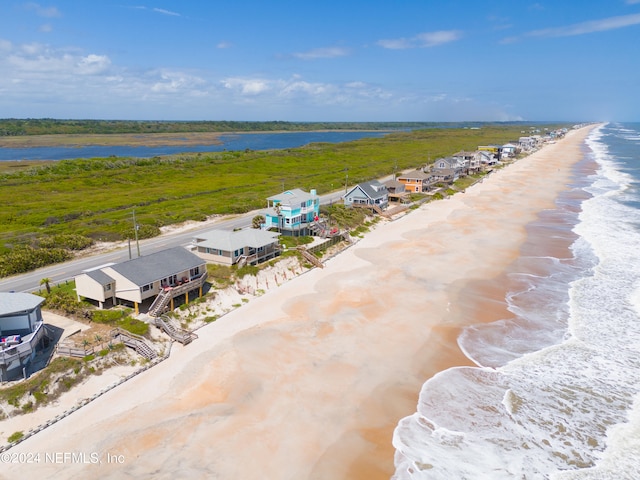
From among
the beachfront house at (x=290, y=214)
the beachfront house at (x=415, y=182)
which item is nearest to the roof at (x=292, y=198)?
the beachfront house at (x=290, y=214)

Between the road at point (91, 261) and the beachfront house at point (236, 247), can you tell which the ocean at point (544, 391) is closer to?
the beachfront house at point (236, 247)

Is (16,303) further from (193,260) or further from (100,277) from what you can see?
(193,260)

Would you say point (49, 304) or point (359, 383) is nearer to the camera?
point (359, 383)

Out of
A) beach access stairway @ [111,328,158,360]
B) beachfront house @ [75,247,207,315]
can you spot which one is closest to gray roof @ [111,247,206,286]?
beachfront house @ [75,247,207,315]

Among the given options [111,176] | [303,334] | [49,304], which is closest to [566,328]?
[303,334]

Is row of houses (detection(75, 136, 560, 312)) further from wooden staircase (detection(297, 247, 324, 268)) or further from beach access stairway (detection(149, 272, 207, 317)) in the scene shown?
wooden staircase (detection(297, 247, 324, 268))

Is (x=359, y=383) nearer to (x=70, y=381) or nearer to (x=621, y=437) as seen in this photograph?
(x=621, y=437)
